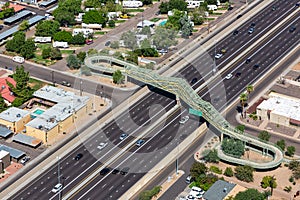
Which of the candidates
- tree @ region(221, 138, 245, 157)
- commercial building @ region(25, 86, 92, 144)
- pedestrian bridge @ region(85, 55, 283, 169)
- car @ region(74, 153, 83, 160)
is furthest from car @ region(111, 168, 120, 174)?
tree @ region(221, 138, 245, 157)

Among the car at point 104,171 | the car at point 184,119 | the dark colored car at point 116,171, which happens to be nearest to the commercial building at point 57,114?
the car at point 104,171

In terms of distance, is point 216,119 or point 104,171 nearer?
point 104,171

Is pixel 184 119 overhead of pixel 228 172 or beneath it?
overhead

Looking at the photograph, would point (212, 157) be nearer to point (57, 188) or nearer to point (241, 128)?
point (241, 128)

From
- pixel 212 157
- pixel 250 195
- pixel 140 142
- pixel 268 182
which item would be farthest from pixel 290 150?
pixel 140 142

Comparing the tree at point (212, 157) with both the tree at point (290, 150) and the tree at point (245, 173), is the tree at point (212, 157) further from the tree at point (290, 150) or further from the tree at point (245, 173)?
the tree at point (290, 150)

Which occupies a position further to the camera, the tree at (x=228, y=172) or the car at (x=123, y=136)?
the car at (x=123, y=136)

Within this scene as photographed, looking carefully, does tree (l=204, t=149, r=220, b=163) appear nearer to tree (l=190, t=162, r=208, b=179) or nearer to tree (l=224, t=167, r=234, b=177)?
tree (l=224, t=167, r=234, b=177)
